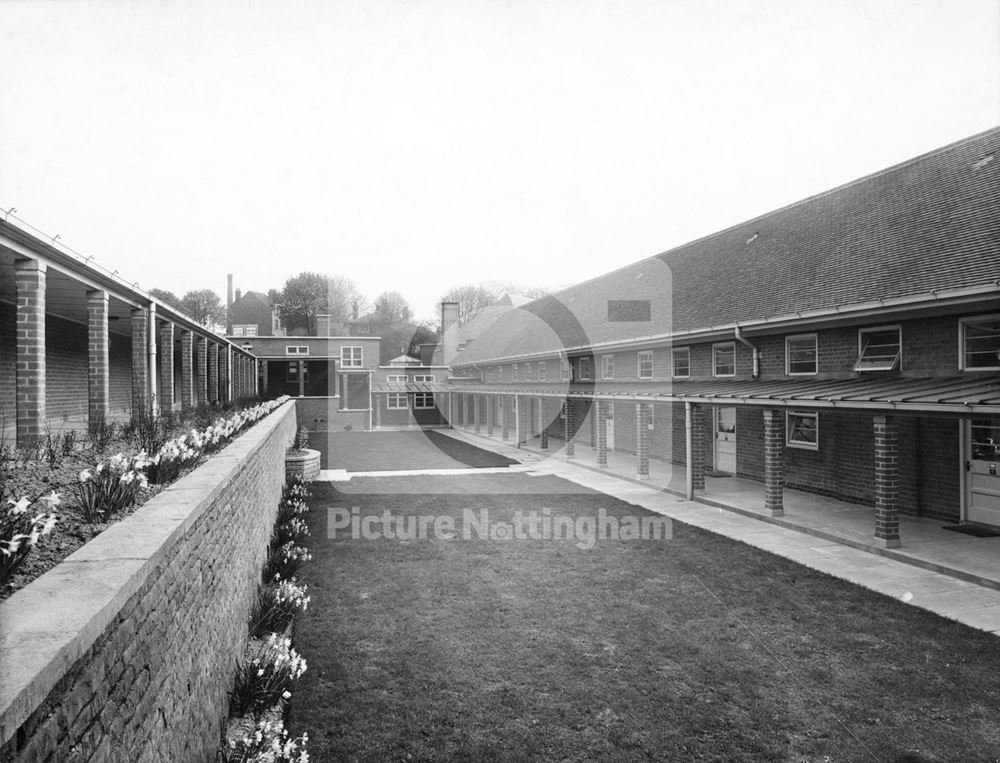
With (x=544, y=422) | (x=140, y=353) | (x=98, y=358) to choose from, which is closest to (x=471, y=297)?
(x=544, y=422)

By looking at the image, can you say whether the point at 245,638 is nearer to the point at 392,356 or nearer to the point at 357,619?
the point at 357,619

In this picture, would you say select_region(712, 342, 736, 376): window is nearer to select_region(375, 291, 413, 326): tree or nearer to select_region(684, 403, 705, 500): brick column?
select_region(684, 403, 705, 500): brick column

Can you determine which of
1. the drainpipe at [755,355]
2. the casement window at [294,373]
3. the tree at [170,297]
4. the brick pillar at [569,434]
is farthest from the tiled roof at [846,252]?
the tree at [170,297]

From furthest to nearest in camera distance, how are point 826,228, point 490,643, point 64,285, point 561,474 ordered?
point 561,474 → point 826,228 → point 64,285 → point 490,643

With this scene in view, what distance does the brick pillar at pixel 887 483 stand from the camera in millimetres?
9469

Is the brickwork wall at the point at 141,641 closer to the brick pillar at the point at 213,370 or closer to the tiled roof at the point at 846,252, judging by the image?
the tiled roof at the point at 846,252

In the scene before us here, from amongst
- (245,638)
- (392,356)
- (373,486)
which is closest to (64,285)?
(245,638)

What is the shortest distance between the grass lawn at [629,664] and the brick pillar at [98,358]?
11.8 ft

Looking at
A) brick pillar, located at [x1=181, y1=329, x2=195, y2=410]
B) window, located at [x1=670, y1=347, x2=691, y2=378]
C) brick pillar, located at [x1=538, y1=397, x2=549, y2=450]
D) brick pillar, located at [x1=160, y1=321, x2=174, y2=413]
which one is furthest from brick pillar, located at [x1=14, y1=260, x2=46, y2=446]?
brick pillar, located at [x1=538, y1=397, x2=549, y2=450]

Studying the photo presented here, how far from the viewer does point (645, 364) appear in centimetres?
2022

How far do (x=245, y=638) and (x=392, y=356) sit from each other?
57.0 metres

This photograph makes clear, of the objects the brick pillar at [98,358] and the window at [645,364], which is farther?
the window at [645,364]

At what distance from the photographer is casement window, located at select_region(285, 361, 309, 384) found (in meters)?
38.5

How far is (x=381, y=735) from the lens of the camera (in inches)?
184
